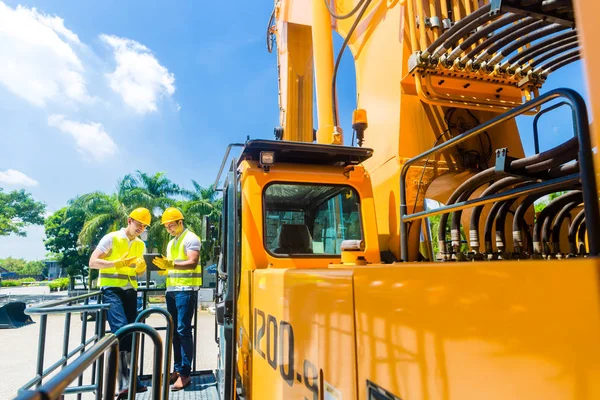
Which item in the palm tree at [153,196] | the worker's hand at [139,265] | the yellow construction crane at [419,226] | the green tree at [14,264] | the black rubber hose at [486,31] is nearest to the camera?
the yellow construction crane at [419,226]

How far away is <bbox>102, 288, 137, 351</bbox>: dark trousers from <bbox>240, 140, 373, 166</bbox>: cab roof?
7.39 feet

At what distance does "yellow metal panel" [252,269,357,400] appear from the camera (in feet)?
4.14

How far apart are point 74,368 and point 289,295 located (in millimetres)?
845

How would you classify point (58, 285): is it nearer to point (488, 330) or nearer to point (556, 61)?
point (556, 61)

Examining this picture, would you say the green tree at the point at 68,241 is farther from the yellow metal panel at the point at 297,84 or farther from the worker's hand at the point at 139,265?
the yellow metal panel at the point at 297,84

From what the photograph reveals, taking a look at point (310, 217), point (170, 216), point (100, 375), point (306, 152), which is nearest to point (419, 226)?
point (310, 217)

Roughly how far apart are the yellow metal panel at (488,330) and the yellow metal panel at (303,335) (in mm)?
175

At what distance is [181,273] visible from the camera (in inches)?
161

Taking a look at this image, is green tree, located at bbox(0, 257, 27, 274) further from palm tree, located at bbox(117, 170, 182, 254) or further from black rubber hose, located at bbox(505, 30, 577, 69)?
black rubber hose, located at bbox(505, 30, 577, 69)

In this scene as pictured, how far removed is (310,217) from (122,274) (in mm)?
2281

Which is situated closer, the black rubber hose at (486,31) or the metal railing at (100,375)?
the metal railing at (100,375)

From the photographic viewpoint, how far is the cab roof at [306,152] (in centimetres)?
261

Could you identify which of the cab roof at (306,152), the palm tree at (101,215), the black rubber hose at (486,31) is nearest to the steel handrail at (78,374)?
the cab roof at (306,152)

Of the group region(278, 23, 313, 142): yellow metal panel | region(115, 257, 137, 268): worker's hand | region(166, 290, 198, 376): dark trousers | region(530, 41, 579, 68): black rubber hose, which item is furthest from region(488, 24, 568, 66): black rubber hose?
region(115, 257, 137, 268): worker's hand
